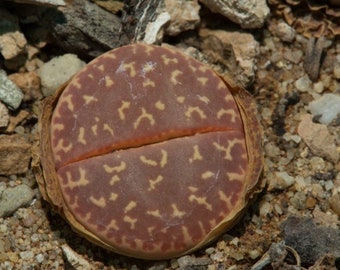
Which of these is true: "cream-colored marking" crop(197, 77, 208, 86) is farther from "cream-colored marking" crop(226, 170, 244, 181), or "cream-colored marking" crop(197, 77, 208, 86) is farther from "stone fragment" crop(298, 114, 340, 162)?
"stone fragment" crop(298, 114, 340, 162)

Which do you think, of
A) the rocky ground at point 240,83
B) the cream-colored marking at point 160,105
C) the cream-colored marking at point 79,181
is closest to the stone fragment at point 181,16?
the rocky ground at point 240,83

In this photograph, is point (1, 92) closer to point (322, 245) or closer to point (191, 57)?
point (191, 57)

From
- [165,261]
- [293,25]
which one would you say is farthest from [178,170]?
[293,25]

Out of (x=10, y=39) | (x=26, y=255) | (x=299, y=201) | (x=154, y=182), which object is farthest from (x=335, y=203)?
(x=10, y=39)

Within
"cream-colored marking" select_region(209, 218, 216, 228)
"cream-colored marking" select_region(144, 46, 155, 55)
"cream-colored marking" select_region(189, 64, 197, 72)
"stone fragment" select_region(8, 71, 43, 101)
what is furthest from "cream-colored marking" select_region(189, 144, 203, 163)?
"stone fragment" select_region(8, 71, 43, 101)

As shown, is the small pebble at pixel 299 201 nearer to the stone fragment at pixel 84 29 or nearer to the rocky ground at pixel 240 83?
the rocky ground at pixel 240 83

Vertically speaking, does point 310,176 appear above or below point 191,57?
below
